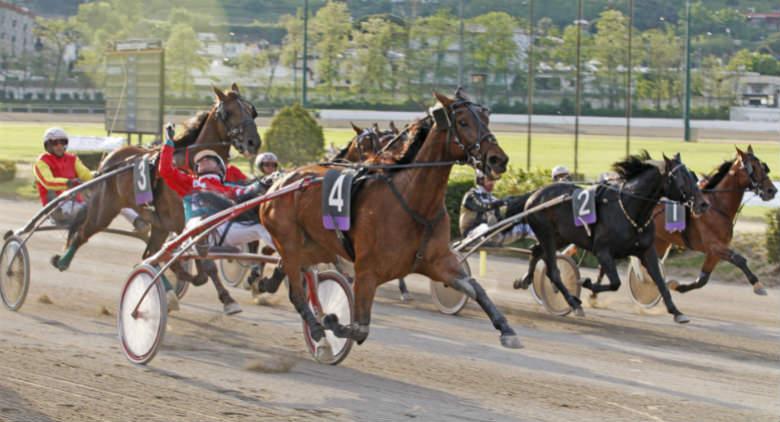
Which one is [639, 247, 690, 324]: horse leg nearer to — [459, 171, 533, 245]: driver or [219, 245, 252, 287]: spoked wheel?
[459, 171, 533, 245]: driver

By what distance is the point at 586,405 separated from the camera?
630 centimetres

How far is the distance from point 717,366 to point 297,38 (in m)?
34.1

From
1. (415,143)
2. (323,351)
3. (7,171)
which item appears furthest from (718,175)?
(7,171)

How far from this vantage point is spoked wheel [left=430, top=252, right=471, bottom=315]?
33.9ft

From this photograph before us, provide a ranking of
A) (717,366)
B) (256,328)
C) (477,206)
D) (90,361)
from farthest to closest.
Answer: (477,206) → (256,328) → (717,366) → (90,361)

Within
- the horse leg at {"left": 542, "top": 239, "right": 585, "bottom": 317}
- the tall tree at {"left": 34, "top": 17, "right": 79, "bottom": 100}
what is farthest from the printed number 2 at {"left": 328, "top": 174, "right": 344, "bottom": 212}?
the tall tree at {"left": 34, "top": 17, "right": 79, "bottom": 100}

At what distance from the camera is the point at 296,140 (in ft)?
77.5

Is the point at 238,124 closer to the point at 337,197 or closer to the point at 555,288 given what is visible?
the point at 337,197

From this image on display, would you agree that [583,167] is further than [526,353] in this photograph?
Yes

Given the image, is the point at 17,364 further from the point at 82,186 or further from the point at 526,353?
the point at 526,353

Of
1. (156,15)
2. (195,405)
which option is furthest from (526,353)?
(156,15)

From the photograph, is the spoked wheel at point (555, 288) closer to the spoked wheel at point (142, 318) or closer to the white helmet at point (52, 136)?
the spoked wheel at point (142, 318)

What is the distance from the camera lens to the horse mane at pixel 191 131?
392 inches

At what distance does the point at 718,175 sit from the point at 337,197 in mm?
5830
